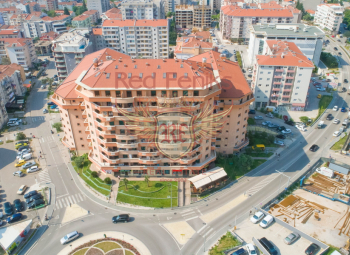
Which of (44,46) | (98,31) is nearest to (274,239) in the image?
(98,31)

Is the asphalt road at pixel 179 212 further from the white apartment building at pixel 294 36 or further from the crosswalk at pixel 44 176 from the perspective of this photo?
the white apartment building at pixel 294 36

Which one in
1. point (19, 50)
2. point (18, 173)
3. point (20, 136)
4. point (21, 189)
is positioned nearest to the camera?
point (21, 189)

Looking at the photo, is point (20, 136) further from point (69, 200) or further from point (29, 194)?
point (69, 200)

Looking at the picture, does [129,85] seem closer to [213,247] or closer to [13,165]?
[213,247]

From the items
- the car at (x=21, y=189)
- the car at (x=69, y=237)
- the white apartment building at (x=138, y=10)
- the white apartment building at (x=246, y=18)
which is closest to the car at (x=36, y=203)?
the car at (x=21, y=189)

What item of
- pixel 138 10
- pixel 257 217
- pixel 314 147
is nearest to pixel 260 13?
pixel 138 10
